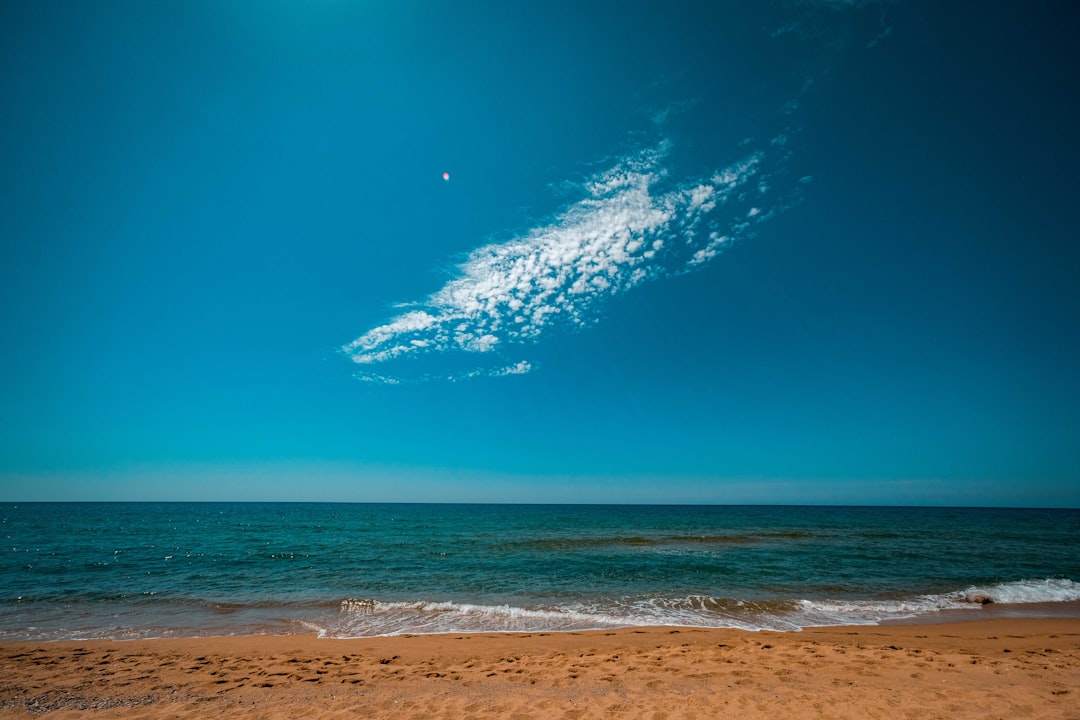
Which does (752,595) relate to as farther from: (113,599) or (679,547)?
(113,599)

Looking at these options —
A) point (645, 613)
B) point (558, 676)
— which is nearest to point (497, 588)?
point (645, 613)

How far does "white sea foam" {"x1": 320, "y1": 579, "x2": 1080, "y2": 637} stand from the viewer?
11.5 meters

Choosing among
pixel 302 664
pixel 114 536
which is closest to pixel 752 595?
pixel 302 664

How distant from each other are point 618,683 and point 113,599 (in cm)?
1662

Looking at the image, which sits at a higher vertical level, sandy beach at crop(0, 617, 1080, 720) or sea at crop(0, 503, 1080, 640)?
sandy beach at crop(0, 617, 1080, 720)

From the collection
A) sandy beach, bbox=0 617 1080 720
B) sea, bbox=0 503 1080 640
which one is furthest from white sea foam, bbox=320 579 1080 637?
sandy beach, bbox=0 617 1080 720

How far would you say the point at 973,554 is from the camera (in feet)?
82.0

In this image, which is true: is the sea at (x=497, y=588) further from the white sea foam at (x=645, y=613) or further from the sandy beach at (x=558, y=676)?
the sandy beach at (x=558, y=676)

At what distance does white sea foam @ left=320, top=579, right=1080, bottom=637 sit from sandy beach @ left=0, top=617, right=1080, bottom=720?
108cm

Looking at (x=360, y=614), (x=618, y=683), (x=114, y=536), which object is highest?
(x=618, y=683)

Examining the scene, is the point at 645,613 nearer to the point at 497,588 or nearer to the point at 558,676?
the point at 497,588

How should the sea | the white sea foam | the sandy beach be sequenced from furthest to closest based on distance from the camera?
the sea → the white sea foam → the sandy beach

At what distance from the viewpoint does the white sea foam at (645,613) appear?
1155cm

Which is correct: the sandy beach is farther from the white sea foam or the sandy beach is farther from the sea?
the sea
